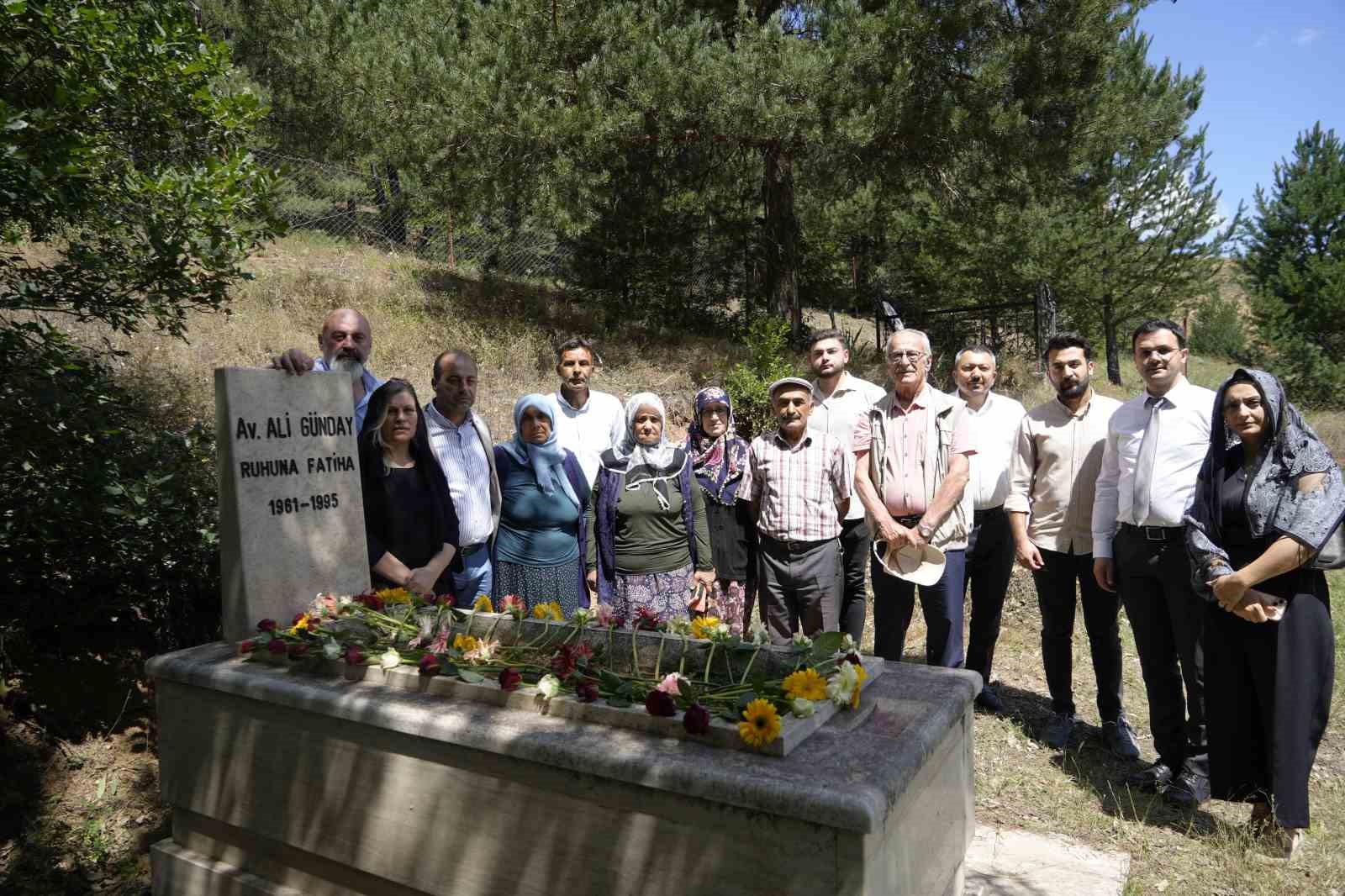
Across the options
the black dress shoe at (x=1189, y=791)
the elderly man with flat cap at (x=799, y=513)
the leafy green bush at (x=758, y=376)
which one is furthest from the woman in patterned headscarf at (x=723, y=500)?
the leafy green bush at (x=758, y=376)

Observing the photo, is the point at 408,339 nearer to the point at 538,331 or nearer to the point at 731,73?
the point at 538,331

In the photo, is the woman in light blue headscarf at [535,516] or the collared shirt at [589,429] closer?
the woman in light blue headscarf at [535,516]

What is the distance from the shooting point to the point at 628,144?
33.9 ft

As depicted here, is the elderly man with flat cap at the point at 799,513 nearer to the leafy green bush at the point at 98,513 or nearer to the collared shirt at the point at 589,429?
the collared shirt at the point at 589,429

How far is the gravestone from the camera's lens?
10.4ft

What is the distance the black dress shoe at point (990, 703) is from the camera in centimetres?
468

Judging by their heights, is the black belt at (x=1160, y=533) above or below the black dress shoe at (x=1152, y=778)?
above

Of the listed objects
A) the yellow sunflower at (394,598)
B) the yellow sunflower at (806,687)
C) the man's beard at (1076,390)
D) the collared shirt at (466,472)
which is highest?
the man's beard at (1076,390)

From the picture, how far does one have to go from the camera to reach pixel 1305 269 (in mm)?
21750

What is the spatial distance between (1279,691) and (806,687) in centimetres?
193

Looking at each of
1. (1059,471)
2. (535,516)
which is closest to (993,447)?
(1059,471)

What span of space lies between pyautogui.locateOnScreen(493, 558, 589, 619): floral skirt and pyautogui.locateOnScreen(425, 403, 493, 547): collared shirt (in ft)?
0.69

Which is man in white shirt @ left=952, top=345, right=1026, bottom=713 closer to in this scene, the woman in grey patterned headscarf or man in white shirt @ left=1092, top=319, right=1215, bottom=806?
man in white shirt @ left=1092, top=319, right=1215, bottom=806

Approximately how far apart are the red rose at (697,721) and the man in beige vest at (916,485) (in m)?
2.08
